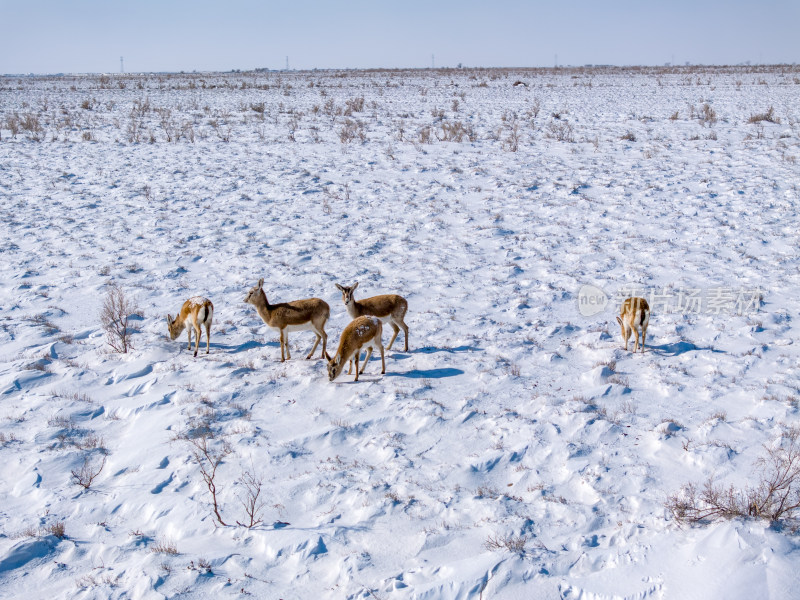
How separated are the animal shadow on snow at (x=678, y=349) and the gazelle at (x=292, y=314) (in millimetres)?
4523

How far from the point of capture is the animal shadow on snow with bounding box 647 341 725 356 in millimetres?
8461

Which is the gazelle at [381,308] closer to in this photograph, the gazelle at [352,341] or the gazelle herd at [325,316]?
the gazelle herd at [325,316]

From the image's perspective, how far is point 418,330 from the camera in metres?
9.45

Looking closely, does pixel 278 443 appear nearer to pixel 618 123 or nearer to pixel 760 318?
pixel 760 318

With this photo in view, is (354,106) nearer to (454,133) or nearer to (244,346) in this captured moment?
(454,133)

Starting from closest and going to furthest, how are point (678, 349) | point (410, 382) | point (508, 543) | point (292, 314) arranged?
point (508, 543), point (410, 382), point (292, 314), point (678, 349)

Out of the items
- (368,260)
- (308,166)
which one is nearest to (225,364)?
(368,260)

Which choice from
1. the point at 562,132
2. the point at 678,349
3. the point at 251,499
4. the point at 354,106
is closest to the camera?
the point at 251,499

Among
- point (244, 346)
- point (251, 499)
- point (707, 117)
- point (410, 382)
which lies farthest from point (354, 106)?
point (251, 499)

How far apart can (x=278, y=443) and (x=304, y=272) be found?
551 cm

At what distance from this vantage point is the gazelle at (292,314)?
838 centimetres

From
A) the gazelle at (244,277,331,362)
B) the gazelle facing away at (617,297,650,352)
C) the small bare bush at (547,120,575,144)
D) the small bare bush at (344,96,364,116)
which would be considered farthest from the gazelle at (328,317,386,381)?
the small bare bush at (344,96,364,116)

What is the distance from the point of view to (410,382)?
26.0 feet
